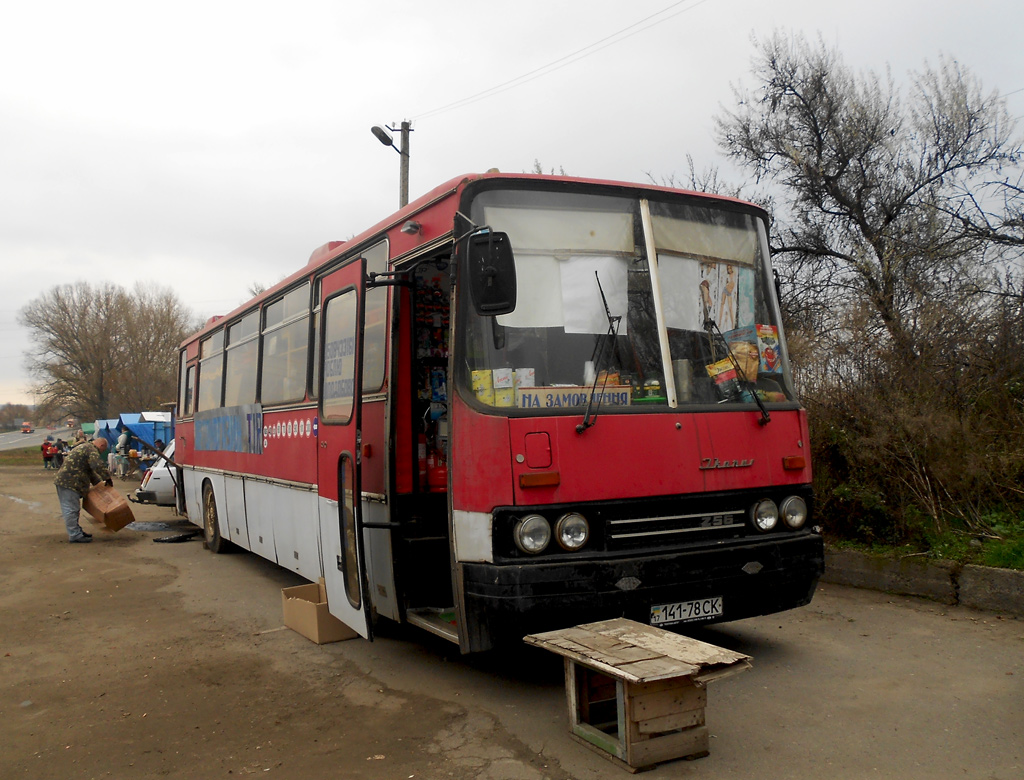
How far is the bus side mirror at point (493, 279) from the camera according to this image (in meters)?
4.73

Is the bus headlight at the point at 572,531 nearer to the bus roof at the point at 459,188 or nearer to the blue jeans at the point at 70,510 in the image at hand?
the bus roof at the point at 459,188

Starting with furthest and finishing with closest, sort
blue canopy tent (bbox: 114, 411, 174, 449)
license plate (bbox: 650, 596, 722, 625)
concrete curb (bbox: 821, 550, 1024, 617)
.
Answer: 1. blue canopy tent (bbox: 114, 411, 174, 449)
2. concrete curb (bbox: 821, 550, 1024, 617)
3. license plate (bbox: 650, 596, 722, 625)

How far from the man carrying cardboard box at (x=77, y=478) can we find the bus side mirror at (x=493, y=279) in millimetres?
11010

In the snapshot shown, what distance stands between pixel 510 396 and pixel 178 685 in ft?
10.5

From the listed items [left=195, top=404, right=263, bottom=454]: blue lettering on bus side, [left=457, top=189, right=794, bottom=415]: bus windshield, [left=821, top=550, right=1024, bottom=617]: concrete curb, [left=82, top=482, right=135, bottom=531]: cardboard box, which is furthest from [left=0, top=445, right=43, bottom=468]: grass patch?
[left=457, top=189, right=794, bottom=415]: bus windshield

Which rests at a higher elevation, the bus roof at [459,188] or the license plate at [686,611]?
the bus roof at [459,188]

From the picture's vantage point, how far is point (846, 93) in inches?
555

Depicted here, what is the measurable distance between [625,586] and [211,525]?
29.2 feet

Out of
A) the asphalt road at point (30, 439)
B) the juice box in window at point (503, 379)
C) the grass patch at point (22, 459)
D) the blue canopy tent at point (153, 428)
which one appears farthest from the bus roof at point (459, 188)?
the asphalt road at point (30, 439)

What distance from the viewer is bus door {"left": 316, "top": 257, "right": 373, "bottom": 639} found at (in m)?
5.92

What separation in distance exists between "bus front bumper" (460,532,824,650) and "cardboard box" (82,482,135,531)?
10.5 metres

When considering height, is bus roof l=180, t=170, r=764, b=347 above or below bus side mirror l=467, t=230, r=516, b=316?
above

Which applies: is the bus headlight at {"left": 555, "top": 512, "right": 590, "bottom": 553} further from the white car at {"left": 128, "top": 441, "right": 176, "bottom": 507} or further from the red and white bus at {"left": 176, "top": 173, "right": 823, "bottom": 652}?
the white car at {"left": 128, "top": 441, "right": 176, "bottom": 507}

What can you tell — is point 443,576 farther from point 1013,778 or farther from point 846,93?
point 846,93
